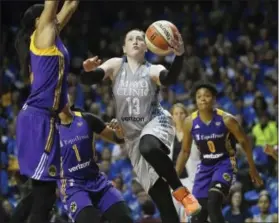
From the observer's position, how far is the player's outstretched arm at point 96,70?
7258 millimetres

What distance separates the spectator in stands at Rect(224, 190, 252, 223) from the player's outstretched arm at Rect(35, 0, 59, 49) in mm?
4946

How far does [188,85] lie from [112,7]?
4.34 metres

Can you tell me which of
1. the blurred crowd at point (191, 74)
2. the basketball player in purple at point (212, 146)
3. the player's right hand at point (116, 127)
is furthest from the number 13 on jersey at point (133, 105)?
the blurred crowd at point (191, 74)

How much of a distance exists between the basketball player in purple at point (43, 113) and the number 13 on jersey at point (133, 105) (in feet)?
3.11

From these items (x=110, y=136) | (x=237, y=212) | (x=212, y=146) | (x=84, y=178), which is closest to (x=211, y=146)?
(x=212, y=146)

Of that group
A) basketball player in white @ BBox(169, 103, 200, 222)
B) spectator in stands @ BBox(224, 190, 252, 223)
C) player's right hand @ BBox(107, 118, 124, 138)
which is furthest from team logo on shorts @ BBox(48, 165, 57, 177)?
spectator in stands @ BBox(224, 190, 252, 223)

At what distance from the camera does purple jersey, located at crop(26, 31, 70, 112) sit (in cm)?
646

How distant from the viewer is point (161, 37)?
712 centimetres

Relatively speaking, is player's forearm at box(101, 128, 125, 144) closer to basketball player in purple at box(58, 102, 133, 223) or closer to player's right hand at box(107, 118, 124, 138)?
basketball player in purple at box(58, 102, 133, 223)

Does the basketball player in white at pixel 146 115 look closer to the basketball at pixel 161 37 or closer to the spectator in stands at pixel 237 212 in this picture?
Answer: the basketball at pixel 161 37

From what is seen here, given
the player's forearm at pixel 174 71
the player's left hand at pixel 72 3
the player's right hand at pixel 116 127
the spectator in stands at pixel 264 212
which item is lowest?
the spectator in stands at pixel 264 212

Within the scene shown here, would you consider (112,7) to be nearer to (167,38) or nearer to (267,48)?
(267,48)

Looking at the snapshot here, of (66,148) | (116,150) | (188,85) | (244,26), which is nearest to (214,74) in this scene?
(188,85)

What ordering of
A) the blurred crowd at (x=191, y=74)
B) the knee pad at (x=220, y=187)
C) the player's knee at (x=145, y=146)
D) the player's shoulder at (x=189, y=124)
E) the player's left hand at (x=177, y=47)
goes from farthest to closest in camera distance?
the blurred crowd at (x=191, y=74) < the player's shoulder at (x=189, y=124) < the knee pad at (x=220, y=187) < the player's left hand at (x=177, y=47) < the player's knee at (x=145, y=146)
